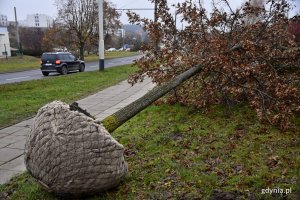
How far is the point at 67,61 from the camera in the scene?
23172 mm

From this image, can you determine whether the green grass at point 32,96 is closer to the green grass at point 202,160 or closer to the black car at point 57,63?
the green grass at point 202,160

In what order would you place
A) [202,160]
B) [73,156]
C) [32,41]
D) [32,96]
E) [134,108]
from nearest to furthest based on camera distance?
[73,156], [202,160], [134,108], [32,96], [32,41]

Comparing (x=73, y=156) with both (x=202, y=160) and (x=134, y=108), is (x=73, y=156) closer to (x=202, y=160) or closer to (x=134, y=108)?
(x=134, y=108)

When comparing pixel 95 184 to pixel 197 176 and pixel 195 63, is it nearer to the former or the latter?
pixel 197 176

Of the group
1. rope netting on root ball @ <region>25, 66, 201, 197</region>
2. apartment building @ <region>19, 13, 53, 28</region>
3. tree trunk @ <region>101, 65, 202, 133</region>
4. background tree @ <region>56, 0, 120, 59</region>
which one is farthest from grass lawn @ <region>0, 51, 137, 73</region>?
apartment building @ <region>19, 13, 53, 28</region>

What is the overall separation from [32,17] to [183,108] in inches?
3092

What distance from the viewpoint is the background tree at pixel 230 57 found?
5809 mm

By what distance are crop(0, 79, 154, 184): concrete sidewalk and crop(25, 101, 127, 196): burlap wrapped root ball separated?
3.91 ft

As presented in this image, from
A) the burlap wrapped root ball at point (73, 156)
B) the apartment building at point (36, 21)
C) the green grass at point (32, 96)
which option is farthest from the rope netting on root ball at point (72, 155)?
the apartment building at point (36, 21)

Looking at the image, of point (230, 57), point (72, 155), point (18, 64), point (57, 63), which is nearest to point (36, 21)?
point (18, 64)

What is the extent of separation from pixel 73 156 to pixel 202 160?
1.74 meters

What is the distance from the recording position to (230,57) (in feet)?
20.2

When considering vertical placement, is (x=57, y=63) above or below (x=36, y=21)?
below

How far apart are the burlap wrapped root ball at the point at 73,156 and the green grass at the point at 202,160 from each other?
261mm
